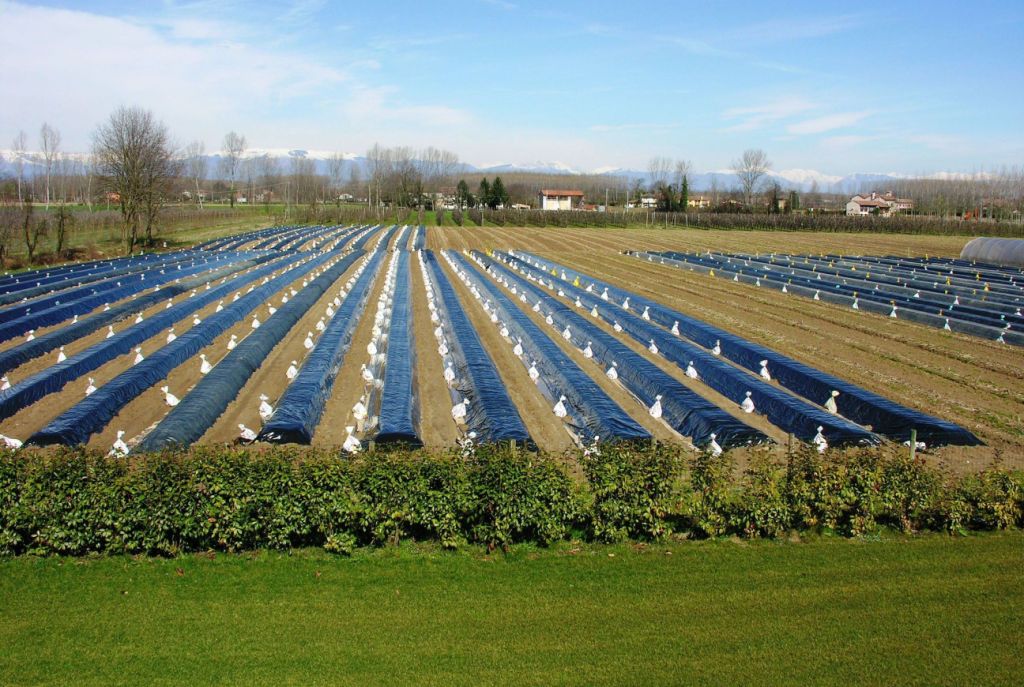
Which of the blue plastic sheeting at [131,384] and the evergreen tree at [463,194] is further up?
the evergreen tree at [463,194]

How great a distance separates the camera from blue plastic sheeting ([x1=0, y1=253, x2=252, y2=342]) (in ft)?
72.6

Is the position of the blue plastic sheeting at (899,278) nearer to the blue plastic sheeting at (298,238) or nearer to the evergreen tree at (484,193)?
the blue plastic sheeting at (298,238)

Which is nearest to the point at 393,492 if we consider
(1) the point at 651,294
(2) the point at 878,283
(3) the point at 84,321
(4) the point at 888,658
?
(4) the point at 888,658

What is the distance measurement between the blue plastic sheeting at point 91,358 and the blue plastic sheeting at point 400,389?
734cm

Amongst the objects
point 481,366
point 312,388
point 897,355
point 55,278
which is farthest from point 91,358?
point 897,355

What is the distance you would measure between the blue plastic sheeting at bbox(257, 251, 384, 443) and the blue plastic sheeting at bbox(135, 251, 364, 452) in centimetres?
135

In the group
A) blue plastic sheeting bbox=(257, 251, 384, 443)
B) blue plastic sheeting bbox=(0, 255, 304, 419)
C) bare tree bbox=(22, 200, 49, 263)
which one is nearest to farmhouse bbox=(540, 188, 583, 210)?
bare tree bbox=(22, 200, 49, 263)

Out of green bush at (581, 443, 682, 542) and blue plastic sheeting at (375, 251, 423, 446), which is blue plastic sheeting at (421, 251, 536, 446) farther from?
green bush at (581, 443, 682, 542)

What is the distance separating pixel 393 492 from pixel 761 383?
9.97m

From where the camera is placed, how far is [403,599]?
817 centimetres

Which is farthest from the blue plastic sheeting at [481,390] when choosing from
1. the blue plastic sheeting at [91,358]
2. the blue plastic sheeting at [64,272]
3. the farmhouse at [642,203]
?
the farmhouse at [642,203]

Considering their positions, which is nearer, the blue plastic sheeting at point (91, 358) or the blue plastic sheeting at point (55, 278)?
the blue plastic sheeting at point (91, 358)

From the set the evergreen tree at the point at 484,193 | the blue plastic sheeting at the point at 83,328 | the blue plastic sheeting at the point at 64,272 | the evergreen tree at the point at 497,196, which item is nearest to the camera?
the blue plastic sheeting at the point at 83,328

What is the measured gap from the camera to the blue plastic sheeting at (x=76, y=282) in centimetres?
2518
